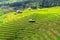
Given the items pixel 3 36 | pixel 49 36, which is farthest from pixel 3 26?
pixel 49 36

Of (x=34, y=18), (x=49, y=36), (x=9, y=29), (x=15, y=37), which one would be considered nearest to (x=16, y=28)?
(x=9, y=29)

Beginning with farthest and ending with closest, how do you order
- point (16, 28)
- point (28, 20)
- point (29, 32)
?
point (28, 20) → point (16, 28) → point (29, 32)

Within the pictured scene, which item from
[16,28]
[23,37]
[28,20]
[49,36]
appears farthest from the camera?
[28,20]

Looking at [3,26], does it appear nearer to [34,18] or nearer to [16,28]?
[16,28]

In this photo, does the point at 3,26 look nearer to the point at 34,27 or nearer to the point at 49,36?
the point at 34,27

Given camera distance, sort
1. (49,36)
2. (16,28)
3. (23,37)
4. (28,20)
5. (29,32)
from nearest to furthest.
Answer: (49,36) < (23,37) < (29,32) < (16,28) < (28,20)

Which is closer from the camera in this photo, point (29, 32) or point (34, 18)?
point (29, 32)

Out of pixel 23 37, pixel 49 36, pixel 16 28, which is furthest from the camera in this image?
pixel 16 28

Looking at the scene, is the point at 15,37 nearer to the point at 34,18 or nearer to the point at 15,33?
the point at 15,33

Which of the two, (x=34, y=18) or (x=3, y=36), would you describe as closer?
(x=3, y=36)
